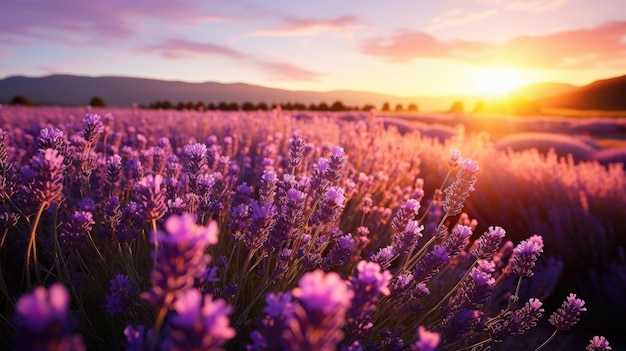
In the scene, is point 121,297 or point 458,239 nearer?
point 121,297

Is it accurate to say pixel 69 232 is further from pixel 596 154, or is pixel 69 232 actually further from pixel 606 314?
pixel 596 154

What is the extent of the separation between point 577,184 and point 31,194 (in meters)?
4.69

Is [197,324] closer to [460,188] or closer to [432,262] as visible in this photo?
[432,262]

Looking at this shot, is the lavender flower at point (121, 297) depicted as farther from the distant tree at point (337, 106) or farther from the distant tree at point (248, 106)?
the distant tree at point (337, 106)

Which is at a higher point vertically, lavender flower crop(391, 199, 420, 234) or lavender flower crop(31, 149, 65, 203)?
lavender flower crop(31, 149, 65, 203)

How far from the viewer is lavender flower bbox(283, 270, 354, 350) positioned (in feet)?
2.25

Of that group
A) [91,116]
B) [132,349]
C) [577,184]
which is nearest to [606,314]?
[577,184]

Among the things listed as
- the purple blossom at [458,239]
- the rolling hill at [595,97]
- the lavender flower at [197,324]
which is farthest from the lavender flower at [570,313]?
the rolling hill at [595,97]

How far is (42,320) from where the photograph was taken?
561 mm

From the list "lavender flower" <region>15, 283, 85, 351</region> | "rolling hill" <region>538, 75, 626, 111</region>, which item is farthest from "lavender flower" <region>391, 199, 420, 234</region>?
"rolling hill" <region>538, 75, 626, 111</region>

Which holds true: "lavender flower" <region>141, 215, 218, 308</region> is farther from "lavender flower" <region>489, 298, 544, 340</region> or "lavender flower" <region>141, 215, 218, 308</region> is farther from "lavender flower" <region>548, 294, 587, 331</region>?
"lavender flower" <region>548, 294, 587, 331</region>

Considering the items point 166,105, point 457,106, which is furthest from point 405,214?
point 457,106

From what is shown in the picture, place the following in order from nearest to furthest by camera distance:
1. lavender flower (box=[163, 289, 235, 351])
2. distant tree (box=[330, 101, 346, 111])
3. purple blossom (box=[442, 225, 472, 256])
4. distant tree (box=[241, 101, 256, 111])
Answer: lavender flower (box=[163, 289, 235, 351]) < purple blossom (box=[442, 225, 472, 256]) < distant tree (box=[241, 101, 256, 111]) < distant tree (box=[330, 101, 346, 111])

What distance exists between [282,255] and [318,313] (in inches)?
45.7
